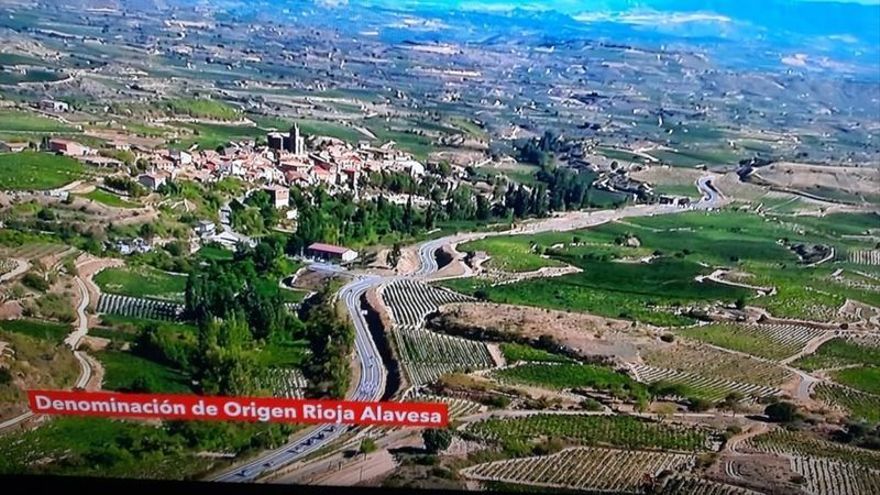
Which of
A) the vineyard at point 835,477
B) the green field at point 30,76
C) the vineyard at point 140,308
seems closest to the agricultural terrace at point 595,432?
the vineyard at point 835,477

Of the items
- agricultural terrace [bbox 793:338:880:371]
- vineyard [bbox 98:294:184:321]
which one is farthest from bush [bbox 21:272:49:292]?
agricultural terrace [bbox 793:338:880:371]

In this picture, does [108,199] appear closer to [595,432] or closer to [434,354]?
[434,354]

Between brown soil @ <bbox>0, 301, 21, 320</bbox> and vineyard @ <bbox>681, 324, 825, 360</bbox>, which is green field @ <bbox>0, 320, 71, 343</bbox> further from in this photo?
vineyard @ <bbox>681, 324, 825, 360</bbox>

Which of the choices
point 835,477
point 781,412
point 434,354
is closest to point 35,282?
point 434,354

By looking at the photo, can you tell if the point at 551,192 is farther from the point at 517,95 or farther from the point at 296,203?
the point at 296,203

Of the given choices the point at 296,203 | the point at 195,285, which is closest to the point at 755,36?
the point at 296,203

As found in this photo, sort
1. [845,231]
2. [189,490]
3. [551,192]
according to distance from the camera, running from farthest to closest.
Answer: [845,231]
[551,192]
[189,490]

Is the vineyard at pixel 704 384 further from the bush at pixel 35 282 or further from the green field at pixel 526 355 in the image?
the bush at pixel 35 282
